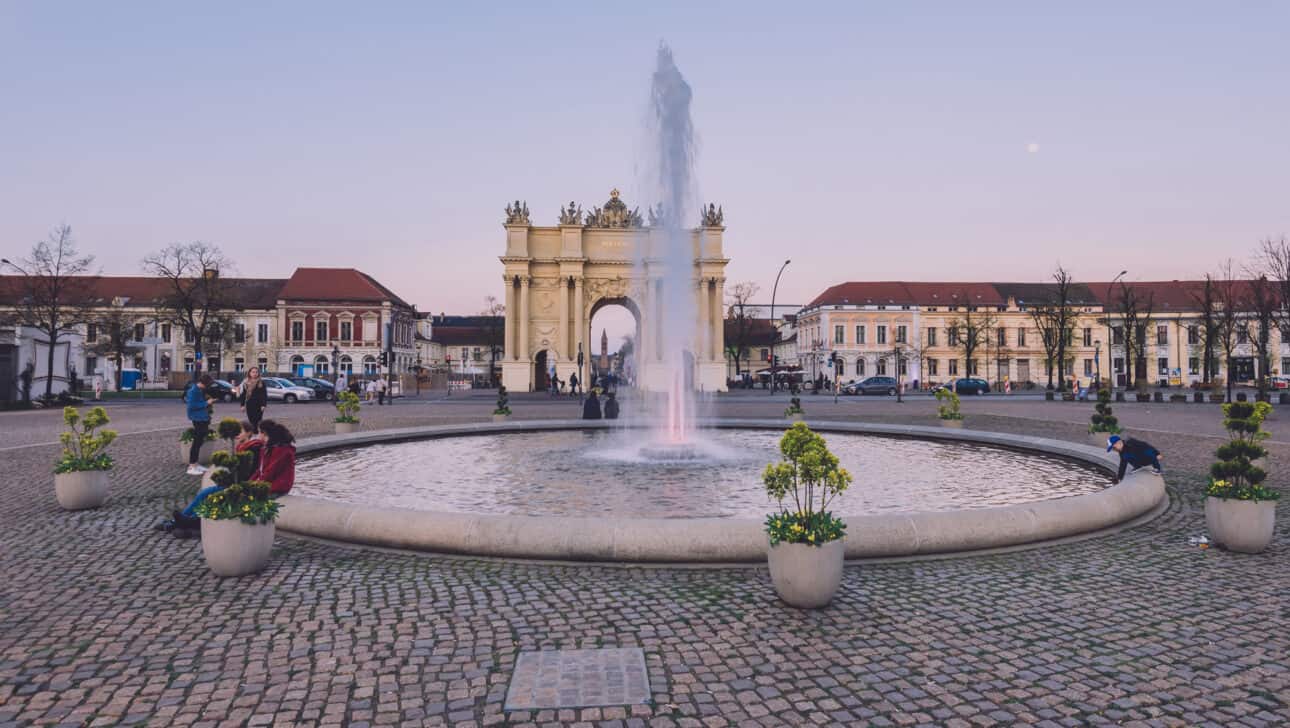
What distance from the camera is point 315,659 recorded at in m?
4.56

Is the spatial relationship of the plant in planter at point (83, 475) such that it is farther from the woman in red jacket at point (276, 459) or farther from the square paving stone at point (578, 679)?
the square paving stone at point (578, 679)

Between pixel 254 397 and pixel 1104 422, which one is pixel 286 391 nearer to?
pixel 254 397

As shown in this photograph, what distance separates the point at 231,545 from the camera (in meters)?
6.36

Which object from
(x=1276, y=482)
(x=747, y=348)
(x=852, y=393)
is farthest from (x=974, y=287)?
(x=1276, y=482)

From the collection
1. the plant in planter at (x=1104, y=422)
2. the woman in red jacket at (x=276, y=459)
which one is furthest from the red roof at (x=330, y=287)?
the woman in red jacket at (x=276, y=459)

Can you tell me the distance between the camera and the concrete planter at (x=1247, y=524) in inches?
285

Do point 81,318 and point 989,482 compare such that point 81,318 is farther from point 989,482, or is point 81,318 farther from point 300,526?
point 989,482

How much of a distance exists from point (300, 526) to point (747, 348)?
112923 millimetres

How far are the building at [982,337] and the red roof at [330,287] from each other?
57715 mm

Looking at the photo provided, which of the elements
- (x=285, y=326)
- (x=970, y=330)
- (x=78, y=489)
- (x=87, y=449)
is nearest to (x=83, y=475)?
(x=78, y=489)

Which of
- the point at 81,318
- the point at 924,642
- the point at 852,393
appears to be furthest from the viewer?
the point at 852,393

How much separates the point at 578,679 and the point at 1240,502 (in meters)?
7.35

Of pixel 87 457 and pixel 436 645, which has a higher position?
pixel 87 457

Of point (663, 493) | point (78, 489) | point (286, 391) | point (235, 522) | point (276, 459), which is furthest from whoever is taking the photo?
point (286, 391)
